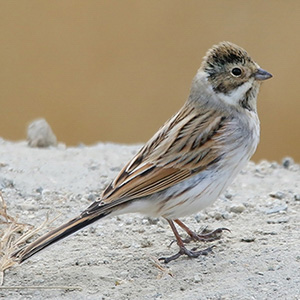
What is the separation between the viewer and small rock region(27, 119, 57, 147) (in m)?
8.54

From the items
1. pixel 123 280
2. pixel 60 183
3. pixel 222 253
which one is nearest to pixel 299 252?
pixel 222 253

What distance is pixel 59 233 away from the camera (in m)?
5.36

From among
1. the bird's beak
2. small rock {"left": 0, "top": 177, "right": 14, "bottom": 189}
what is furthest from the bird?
small rock {"left": 0, "top": 177, "right": 14, "bottom": 189}

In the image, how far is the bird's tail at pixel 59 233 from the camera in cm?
532

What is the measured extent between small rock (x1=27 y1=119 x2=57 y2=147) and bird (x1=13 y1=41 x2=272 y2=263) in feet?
8.51

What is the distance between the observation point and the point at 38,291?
5.33 meters

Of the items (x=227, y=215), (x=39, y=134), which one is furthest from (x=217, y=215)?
(x=39, y=134)

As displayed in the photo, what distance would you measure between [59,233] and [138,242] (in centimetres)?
102

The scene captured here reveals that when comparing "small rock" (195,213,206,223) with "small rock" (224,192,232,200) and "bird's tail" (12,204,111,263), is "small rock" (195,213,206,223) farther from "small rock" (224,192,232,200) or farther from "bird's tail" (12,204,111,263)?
"bird's tail" (12,204,111,263)

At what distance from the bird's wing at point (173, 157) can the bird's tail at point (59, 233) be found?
0.67 feet

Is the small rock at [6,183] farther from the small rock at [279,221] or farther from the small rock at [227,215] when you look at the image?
the small rock at [279,221]

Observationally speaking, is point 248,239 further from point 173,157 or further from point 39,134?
point 39,134

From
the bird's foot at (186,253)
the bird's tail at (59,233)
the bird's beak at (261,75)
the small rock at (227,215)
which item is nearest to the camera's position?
the bird's tail at (59,233)

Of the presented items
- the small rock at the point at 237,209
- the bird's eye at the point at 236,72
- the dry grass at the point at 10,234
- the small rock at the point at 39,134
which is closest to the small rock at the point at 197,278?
the dry grass at the point at 10,234
